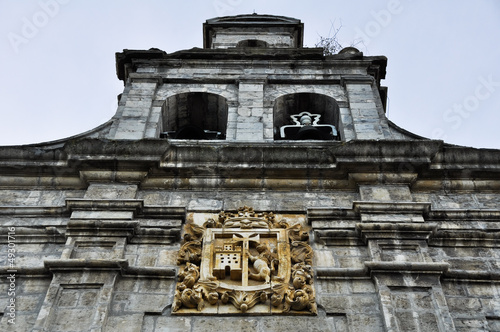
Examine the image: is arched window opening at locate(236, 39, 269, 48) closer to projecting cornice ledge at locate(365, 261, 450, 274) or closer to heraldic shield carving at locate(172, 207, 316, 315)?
heraldic shield carving at locate(172, 207, 316, 315)

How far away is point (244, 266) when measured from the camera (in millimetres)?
6797

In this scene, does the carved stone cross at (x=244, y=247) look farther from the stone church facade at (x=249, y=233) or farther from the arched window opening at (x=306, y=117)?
the arched window opening at (x=306, y=117)

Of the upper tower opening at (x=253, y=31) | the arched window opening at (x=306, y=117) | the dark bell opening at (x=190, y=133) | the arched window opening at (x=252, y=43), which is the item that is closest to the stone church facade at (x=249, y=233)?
the arched window opening at (x=306, y=117)

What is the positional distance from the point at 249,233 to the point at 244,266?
0.57 meters

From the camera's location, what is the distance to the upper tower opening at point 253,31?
15.4 m

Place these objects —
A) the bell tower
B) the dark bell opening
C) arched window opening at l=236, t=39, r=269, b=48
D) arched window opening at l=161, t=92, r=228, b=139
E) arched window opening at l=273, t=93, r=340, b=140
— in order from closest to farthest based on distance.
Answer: the bell tower → arched window opening at l=273, t=93, r=340, b=140 → the dark bell opening → arched window opening at l=161, t=92, r=228, b=139 → arched window opening at l=236, t=39, r=269, b=48

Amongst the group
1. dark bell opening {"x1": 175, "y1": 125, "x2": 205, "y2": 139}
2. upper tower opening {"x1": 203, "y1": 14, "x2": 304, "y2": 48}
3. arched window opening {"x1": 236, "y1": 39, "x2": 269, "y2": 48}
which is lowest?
dark bell opening {"x1": 175, "y1": 125, "x2": 205, "y2": 139}

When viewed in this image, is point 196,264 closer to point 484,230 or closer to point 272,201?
point 272,201

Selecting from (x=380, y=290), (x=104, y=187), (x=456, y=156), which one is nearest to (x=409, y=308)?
(x=380, y=290)

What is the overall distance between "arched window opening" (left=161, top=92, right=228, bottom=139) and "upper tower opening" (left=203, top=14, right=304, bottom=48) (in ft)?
14.0

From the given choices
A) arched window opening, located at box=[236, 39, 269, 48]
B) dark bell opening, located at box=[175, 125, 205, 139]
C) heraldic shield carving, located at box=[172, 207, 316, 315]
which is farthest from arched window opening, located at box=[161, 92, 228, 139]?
arched window opening, located at box=[236, 39, 269, 48]

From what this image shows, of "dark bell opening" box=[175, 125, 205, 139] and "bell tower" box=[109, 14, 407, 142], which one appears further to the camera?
"dark bell opening" box=[175, 125, 205, 139]

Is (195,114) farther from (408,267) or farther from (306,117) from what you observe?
(408,267)

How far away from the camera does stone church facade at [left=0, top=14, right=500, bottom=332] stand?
20.8ft
